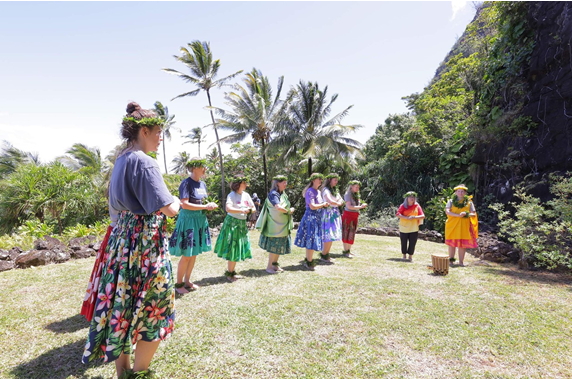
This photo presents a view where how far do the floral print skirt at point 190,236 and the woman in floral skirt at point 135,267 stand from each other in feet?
6.70


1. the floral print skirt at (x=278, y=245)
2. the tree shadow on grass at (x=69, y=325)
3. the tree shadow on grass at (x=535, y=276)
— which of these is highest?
the floral print skirt at (x=278, y=245)

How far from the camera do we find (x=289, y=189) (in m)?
21.0

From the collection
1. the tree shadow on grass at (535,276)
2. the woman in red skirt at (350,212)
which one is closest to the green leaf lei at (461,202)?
the tree shadow on grass at (535,276)

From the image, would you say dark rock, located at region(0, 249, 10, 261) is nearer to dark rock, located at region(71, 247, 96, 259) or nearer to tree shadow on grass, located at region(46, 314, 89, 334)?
dark rock, located at region(71, 247, 96, 259)

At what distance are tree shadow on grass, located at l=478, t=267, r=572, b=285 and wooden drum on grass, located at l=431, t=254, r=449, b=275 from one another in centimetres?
121

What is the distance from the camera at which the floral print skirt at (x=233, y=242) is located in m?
4.89

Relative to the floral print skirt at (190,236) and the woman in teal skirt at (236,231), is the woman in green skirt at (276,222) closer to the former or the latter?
the woman in teal skirt at (236,231)

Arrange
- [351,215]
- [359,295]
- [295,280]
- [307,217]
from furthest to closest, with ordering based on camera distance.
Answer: [351,215] < [307,217] < [295,280] < [359,295]

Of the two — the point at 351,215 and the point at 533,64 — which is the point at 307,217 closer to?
the point at 351,215

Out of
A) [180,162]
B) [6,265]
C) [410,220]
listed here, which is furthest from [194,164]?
[180,162]

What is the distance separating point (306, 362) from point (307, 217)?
3707 mm

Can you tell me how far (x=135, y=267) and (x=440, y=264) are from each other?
213 inches

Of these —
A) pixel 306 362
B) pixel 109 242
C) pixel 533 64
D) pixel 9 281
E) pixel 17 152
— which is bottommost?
pixel 9 281

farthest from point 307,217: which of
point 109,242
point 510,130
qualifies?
point 510,130
